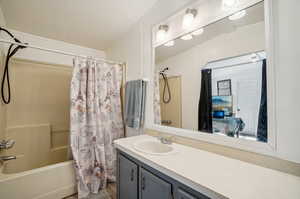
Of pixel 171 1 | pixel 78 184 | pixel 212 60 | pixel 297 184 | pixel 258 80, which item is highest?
pixel 171 1

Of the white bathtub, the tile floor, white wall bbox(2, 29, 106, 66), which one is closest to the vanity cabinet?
the tile floor

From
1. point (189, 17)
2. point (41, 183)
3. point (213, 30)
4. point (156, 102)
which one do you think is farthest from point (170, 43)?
point (41, 183)

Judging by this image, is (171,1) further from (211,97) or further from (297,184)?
(297,184)

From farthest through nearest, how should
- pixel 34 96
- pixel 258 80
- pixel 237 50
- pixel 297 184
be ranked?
pixel 34 96, pixel 237 50, pixel 258 80, pixel 297 184

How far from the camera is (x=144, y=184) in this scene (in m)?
0.98

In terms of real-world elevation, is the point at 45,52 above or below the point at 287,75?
above

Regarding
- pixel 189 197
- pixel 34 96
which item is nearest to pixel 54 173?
pixel 34 96

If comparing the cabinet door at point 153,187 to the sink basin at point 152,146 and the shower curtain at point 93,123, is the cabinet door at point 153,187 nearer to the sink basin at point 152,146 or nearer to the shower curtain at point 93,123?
the sink basin at point 152,146

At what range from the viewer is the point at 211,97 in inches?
45.6

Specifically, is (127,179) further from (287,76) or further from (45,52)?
(45,52)

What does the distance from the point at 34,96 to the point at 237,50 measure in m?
2.94

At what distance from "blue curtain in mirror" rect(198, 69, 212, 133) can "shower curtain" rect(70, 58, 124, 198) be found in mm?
1330

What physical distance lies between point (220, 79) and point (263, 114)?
404 mm

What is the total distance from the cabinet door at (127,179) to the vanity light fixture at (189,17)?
1439 millimetres
